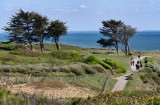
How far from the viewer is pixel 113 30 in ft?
271

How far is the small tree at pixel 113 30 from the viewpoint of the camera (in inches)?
3204

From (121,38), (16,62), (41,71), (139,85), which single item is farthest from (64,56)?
(121,38)

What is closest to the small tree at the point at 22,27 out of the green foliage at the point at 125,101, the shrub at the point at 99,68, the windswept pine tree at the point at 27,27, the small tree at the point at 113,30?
the windswept pine tree at the point at 27,27

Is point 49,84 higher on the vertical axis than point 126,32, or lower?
lower

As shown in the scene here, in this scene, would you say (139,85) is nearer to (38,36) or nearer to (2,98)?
(2,98)

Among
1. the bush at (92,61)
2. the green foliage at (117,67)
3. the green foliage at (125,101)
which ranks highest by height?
the green foliage at (125,101)

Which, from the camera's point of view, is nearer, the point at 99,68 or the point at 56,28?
the point at 99,68

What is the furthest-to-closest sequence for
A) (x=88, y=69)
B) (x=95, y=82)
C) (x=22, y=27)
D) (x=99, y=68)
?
(x=22, y=27) < (x=99, y=68) < (x=88, y=69) < (x=95, y=82)

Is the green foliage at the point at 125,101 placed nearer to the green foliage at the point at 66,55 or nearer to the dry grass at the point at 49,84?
the dry grass at the point at 49,84

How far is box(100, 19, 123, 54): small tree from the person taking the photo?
81.4 metres

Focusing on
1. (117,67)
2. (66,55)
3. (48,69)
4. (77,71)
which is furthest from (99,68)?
(66,55)

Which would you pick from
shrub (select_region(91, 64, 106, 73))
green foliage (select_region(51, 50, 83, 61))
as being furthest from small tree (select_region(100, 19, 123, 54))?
shrub (select_region(91, 64, 106, 73))

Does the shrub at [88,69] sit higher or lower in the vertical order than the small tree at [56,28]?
lower

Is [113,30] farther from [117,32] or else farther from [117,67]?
[117,67]
